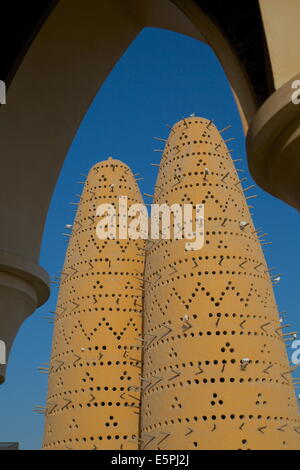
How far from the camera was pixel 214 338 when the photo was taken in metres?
14.5

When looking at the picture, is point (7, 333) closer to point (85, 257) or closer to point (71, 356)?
point (71, 356)

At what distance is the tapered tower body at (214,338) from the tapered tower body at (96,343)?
1.54m

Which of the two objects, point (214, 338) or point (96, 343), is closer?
point (214, 338)

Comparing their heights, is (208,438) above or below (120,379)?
below

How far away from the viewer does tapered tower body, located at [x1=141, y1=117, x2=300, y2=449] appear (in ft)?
44.9

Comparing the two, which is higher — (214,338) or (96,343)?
(96,343)

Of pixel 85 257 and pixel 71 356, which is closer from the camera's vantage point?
pixel 71 356

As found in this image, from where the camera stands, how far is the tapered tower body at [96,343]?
1675 centimetres

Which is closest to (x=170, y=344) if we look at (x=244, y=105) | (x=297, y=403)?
(x=297, y=403)

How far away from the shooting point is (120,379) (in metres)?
17.5

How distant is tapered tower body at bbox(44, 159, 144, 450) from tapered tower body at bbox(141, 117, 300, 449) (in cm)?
A: 154

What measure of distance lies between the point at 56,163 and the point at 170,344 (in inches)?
465

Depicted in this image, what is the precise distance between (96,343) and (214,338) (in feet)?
16.3

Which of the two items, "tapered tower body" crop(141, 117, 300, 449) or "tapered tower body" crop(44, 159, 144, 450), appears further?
"tapered tower body" crop(44, 159, 144, 450)
